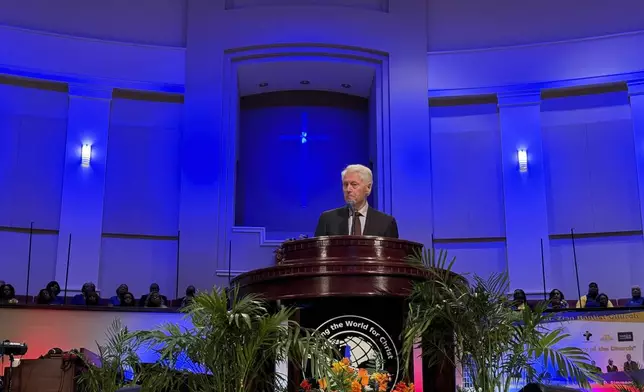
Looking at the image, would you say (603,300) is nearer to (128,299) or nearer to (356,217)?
(128,299)

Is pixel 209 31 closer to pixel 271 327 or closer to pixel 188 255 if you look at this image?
pixel 188 255

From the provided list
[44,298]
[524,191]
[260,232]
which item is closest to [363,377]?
[44,298]

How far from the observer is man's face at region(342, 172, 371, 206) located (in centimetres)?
515

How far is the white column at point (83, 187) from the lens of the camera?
42.9 feet

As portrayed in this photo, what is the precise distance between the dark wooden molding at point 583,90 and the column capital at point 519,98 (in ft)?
0.78

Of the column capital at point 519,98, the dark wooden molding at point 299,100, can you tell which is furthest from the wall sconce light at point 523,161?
the dark wooden molding at point 299,100

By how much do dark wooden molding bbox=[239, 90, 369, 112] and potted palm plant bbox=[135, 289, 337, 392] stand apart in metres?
11.5

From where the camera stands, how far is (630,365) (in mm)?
7129

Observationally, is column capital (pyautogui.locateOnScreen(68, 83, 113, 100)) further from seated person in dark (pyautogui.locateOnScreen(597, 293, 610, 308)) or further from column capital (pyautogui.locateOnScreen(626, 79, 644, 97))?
column capital (pyautogui.locateOnScreen(626, 79, 644, 97))

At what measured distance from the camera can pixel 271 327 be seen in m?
4.04

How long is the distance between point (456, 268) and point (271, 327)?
10.5 meters

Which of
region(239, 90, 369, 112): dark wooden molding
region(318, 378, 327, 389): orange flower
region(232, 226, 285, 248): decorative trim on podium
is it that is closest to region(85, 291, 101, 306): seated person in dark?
region(232, 226, 285, 248): decorative trim on podium

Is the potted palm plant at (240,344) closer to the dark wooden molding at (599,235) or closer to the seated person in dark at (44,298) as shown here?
the seated person in dark at (44,298)

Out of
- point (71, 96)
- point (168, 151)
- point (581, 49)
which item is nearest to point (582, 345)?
point (581, 49)
